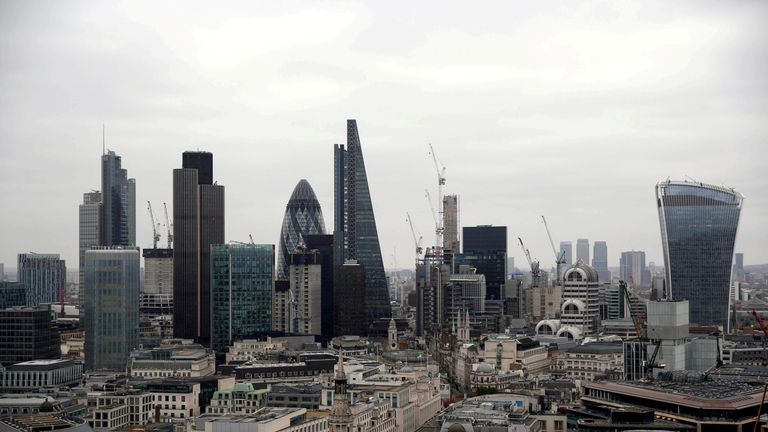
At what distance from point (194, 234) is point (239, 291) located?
19481 millimetres

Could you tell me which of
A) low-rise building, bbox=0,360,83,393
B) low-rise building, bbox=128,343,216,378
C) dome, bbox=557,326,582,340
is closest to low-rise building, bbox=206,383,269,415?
low-rise building, bbox=128,343,216,378

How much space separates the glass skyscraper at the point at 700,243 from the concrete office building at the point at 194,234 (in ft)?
187

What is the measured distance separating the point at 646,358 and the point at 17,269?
75759 mm

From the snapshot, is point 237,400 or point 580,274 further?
point 580,274

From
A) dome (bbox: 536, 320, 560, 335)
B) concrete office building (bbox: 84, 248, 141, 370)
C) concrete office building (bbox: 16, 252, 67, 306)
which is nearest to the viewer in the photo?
concrete office building (bbox: 84, 248, 141, 370)

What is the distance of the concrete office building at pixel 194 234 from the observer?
156m

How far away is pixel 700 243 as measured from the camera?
140750mm

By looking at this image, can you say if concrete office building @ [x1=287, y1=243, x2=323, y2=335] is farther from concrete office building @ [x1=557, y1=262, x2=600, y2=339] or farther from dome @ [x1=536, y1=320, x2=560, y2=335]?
concrete office building @ [x1=557, y1=262, x2=600, y2=339]

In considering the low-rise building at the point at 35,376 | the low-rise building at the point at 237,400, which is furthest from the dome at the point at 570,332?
the low-rise building at the point at 237,400

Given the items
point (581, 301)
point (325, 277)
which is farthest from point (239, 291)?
point (581, 301)

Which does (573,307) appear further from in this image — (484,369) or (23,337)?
(23,337)

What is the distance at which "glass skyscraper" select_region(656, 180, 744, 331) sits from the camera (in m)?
139

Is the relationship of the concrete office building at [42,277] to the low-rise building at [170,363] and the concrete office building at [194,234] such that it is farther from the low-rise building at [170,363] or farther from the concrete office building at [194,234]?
the low-rise building at [170,363]

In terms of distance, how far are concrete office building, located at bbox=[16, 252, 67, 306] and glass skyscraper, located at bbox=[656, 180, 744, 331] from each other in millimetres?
72762
